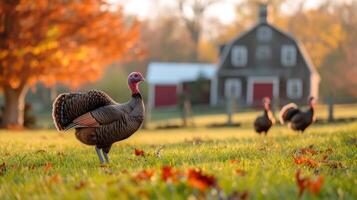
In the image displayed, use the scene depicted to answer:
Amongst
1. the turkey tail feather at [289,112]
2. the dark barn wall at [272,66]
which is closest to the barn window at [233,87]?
the dark barn wall at [272,66]

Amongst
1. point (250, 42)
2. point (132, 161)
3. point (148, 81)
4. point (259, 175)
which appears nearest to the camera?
point (259, 175)

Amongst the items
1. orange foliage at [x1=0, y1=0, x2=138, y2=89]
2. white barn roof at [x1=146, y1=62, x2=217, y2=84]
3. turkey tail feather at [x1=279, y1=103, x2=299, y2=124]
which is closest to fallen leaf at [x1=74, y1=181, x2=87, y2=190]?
turkey tail feather at [x1=279, y1=103, x2=299, y2=124]

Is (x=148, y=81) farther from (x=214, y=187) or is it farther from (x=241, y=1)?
(x=214, y=187)

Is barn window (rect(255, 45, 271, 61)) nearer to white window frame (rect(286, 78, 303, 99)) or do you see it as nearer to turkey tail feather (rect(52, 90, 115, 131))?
white window frame (rect(286, 78, 303, 99))

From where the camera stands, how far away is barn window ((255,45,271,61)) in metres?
49.3

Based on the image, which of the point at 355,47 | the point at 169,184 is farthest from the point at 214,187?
the point at 355,47

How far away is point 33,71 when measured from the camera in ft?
72.5

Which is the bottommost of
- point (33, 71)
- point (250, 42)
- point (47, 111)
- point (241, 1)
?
point (47, 111)

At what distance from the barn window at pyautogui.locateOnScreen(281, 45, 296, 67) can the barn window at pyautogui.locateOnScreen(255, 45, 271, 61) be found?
4.02 ft

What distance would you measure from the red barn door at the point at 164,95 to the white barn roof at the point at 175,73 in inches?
22.8

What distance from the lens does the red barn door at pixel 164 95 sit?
54938 millimetres

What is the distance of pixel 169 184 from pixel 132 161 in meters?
3.04

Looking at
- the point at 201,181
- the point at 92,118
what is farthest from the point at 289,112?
the point at 201,181

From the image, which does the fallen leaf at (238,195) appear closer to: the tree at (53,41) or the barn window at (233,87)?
the tree at (53,41)
